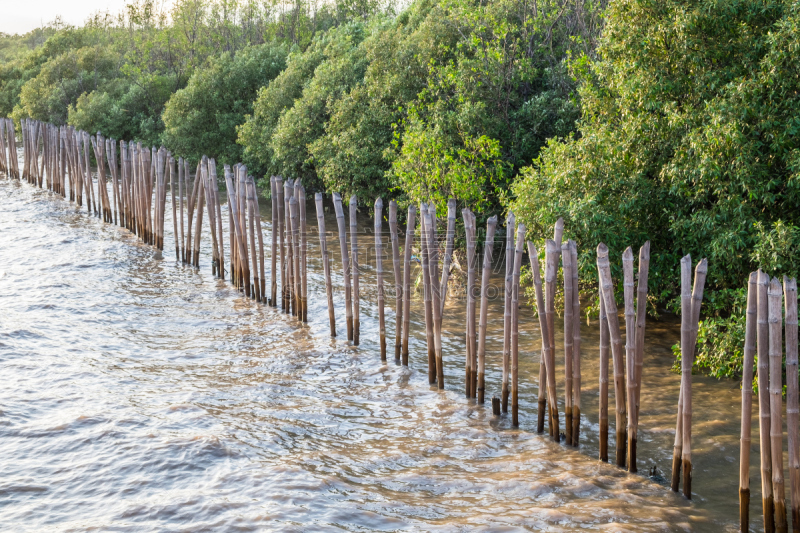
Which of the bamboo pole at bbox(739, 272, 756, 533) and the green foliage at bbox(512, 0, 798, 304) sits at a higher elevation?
the green foliage at bbox(512, 0, 798, 304)

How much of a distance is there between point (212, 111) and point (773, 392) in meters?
24.9

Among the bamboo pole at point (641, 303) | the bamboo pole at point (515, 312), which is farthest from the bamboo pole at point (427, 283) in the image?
the bamboo pole at point (641, 303)

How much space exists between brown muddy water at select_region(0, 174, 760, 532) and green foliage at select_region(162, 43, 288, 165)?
1480cm

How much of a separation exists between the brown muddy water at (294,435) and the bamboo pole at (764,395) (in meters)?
0.49

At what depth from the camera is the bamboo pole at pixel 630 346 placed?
6.11 metres

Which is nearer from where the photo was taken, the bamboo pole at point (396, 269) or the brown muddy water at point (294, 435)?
the brown muddy water at point (294, 435)

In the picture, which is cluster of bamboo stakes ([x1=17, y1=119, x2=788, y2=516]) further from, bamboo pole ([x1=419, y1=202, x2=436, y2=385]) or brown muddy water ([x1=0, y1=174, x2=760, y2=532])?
brown muddy water ([x1=0, y1=174, x2=760, y2=532])

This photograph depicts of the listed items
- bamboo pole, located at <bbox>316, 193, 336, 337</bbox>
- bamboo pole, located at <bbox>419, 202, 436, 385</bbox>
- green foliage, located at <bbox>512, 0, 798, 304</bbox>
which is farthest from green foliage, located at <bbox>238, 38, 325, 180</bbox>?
bamboo pole, located at <bbox>419, 202, 436, 385</bbox>

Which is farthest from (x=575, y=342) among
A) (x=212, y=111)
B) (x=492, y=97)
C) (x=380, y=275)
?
(x=212, y=111)

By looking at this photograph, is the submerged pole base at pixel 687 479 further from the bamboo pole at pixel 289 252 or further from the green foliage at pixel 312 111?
the green foliage at pixel 312 111

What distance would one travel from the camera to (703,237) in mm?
8695

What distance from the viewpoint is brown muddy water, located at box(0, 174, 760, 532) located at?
6117mm

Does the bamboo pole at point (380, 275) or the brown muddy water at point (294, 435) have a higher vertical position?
the bamboo pole at point (380, 275)

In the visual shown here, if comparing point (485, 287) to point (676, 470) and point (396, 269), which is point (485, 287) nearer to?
point (396, 269)
